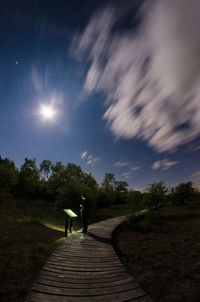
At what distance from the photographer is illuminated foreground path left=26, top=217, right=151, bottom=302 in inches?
103

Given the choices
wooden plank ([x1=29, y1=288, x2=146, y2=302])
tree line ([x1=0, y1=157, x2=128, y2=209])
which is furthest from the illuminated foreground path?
tree line ([x1=0, y1=157, x2=128, y2=209])

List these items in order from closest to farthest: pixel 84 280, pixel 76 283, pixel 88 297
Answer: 1. pixel 88 297
2. pixel 76 283
3. pixel 84 280

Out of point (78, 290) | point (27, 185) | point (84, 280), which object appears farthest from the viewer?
point (27, 185)

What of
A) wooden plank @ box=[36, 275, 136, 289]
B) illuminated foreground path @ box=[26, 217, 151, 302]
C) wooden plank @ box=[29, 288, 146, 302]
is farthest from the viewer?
wooden plank @ box=[36, 275, 136, 289]

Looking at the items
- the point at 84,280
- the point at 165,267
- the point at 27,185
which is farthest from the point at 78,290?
the point at 27,185

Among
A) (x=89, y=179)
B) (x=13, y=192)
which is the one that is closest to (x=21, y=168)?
(x=13, y=192)

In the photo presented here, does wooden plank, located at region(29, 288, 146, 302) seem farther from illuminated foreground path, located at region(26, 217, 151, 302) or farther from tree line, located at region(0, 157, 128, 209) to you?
tree line, located at region(0, 157, 128, 209)

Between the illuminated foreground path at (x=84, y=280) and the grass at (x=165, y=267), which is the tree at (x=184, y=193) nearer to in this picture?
the grass at (x=165, y=267)

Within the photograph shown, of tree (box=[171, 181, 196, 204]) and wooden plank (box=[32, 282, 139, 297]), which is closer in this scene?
wooden plank (box=[32, 282, 139, 297])

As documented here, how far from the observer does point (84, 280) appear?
3.17 metres

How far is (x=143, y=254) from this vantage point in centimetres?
535

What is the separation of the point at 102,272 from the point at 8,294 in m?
2.25

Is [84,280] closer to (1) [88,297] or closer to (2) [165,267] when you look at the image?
(1) [88,297]

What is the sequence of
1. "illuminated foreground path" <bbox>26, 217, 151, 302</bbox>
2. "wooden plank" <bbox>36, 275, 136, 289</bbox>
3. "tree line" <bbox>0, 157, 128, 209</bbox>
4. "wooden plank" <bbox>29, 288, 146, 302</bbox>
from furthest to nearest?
"tree line" <bbox>0, 157, 128, 209</bbox> < "wooden plank" <bbox>36, 275, 136, 289</bbox> < "illuminated foreground path" <bbox>26, 217, 151, 302</bbox> < "wooden plank" <bbox>29, 288, 146, 302</bbox>
